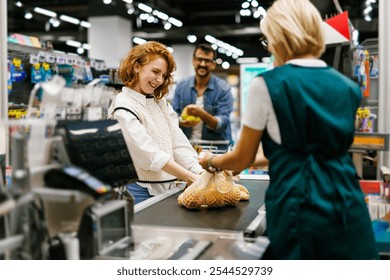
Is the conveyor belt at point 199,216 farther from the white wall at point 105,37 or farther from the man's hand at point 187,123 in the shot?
the white wall at point 105,37

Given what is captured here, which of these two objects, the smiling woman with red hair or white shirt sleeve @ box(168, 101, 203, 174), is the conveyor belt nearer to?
the smiling woman with red hair

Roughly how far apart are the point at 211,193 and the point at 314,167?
712mm

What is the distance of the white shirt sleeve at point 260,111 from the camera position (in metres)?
1.60

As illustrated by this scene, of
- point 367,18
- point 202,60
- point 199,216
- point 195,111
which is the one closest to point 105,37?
point 367,18

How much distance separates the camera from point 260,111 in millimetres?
1608

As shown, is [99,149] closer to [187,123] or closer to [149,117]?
[149,117]

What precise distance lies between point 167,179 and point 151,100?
0.44 metres

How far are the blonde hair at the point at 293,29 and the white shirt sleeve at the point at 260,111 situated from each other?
0.48 ft

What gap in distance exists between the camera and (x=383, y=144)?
2.07 m

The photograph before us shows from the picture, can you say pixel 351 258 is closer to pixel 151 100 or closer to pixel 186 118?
pixel 151 100

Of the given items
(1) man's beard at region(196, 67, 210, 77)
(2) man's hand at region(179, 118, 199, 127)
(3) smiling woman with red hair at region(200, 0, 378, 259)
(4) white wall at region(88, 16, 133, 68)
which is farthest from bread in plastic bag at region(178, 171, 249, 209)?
(4) white wall at region(88, 16, 133, 68)

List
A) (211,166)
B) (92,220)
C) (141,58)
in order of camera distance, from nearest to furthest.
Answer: (92,220) < (211,166) < (141,58)

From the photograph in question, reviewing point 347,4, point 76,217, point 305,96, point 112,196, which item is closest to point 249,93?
point 305,96

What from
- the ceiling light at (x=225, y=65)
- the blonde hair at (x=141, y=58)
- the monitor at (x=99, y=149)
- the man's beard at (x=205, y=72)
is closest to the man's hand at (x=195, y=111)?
the man's beard at (x=205, y=72)
